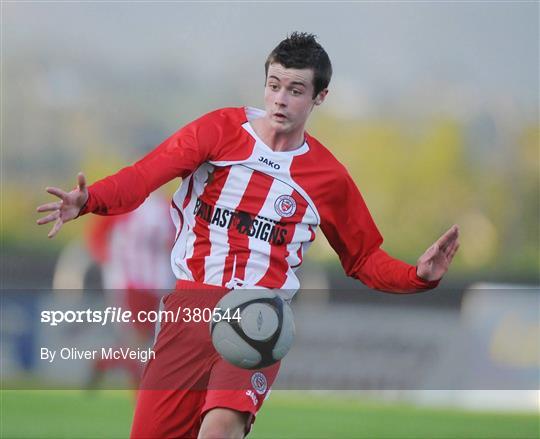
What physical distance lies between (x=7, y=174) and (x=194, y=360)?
11.9 m

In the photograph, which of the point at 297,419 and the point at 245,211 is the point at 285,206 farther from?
the point at 297,419

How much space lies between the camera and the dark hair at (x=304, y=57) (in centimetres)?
462

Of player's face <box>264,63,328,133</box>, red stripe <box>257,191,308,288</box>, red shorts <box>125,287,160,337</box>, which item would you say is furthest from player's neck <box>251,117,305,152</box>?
red shorts <box>125,287,160,337</box>

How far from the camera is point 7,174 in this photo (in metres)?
15.7

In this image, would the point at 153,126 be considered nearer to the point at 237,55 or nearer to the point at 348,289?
the point at 237,55

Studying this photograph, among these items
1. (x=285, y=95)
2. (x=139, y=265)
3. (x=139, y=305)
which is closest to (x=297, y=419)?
(x=139, y=305)

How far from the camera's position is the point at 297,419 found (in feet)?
31.0

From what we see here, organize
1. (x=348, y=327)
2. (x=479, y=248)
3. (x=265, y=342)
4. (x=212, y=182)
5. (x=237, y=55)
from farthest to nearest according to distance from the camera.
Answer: (x=237, y=55) < (x=479, y=248) < (x=348, y=327) < (x=212, y=182) < (x=265, y=342)

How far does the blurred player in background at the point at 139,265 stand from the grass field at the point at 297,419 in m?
→ 0.52

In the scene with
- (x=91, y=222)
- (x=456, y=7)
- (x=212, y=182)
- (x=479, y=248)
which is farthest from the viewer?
(x=456, y=7)

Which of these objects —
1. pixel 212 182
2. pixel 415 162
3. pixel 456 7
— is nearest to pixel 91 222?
pixel 415 162

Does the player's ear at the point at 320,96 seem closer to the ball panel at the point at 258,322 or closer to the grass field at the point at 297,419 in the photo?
the ball panel at the point at 258,322

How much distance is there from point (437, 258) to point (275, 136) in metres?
0.89

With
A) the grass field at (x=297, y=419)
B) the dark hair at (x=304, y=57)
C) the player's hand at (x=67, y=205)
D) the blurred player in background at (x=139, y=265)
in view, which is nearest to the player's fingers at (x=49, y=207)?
the player's hand at (x=67, y=205)
